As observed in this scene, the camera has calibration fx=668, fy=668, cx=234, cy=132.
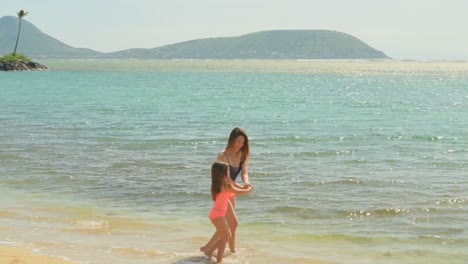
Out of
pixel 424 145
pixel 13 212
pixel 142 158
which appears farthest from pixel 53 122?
pixel 13 212

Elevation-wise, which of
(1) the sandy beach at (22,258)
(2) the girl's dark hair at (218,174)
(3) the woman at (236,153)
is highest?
(3) the woman at (236,153)

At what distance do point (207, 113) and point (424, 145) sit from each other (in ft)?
58.0

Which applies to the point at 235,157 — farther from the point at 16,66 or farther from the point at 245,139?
the point at 16,66

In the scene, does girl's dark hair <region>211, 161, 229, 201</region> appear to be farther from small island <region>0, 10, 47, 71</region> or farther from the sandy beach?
small island <region>0, 10, 47, 71</region>

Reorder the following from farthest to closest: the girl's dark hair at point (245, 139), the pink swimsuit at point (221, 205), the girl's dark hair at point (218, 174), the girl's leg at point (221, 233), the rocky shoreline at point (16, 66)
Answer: the rocky shoreline at point (16, 66), the girl's leg at point (221, 233), the pink swimsuit at point (221, 205), the girl's dark hair at point (245, 139), the girl's dark hair at point (218, 174)

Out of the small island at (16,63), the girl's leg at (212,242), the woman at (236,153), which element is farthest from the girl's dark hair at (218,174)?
the small island at (16,63)

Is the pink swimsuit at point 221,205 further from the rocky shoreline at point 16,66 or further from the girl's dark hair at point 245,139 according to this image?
the rocky shoreline at point 16,66

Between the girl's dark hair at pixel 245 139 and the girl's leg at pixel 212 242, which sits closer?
the girl's dark hair at pixel 245 139

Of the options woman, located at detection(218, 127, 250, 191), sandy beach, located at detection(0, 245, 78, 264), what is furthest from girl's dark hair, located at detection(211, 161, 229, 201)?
sandy beach, located at detection(0, 245, 78, 264)

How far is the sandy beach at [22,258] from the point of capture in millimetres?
9430

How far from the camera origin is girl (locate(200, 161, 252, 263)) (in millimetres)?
9422

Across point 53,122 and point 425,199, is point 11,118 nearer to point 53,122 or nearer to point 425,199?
point 53,122

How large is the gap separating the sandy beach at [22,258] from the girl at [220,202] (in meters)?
2.12

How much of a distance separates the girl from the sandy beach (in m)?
2.12
